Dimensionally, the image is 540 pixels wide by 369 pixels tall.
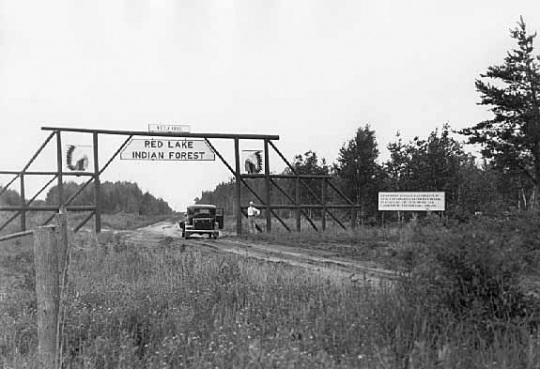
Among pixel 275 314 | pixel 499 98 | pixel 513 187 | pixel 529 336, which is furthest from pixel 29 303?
pixel 513 187

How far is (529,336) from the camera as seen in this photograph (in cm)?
555

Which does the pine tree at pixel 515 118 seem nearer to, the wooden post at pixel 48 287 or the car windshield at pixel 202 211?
the car windshield at pixel 202 211

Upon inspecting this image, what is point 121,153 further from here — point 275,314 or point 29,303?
point 275,314

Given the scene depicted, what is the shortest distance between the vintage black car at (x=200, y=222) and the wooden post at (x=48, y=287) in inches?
856

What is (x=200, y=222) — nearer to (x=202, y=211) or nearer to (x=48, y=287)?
(x=202, y=211)

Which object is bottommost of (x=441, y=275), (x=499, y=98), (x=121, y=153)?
(x=441, y=275)

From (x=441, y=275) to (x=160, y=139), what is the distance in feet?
69.1

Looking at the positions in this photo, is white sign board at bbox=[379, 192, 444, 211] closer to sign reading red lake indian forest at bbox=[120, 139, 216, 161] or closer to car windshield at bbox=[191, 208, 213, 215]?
sign reading red lake indian forest at bbox=[120, 139, 216, 161]

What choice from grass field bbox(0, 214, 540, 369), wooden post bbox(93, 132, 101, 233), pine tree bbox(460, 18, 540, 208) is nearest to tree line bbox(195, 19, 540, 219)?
pine tree bbox(460, 18, 540, 208)

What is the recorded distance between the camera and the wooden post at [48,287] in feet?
19.4

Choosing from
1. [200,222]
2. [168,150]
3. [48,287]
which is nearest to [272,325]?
[48,287]

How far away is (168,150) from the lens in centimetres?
2597

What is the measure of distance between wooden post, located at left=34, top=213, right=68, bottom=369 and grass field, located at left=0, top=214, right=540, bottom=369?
192 mm

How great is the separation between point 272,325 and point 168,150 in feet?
65.4
